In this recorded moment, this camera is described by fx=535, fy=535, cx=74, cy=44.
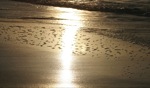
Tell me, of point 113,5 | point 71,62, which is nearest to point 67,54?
point 71,62

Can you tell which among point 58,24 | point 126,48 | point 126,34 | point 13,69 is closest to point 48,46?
point 126,48

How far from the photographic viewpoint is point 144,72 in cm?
812

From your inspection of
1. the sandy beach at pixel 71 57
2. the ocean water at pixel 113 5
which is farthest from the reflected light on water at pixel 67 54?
the ocean water at pixel 113 5

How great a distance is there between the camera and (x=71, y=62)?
8867 millimetres

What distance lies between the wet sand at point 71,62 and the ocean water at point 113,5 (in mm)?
9076

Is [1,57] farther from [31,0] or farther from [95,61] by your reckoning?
[31,0]

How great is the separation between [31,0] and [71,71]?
780 inches

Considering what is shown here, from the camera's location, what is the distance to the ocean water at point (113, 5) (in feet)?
73.3

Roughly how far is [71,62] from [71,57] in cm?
50

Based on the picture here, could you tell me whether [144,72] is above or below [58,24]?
above

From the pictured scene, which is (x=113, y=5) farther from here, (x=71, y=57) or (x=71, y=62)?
(x=71, y=62)

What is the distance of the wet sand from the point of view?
7.33 m

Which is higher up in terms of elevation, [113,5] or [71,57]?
[71,57]

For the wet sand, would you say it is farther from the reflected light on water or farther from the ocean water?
the ocean water
